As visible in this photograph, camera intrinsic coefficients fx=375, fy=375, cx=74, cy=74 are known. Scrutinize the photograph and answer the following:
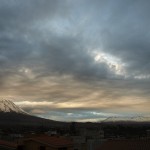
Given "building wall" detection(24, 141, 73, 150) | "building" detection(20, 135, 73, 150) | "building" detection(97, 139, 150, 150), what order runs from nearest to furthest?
"building" detection(97, 139, 150, 150)
"building" detection(20, 135, 73, 150)
"building wall" detection(24, 141, 73, 150)

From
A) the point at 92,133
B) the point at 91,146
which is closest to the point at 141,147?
the point at 91,146

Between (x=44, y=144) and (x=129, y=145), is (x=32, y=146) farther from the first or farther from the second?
(x=129, y=145)

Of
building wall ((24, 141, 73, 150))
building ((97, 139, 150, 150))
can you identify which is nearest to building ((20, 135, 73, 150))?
building wall ((24, 141, 73, 150))

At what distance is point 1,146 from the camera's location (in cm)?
5262

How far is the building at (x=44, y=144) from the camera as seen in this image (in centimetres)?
5468

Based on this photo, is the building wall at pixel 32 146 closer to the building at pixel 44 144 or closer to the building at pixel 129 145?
the building at pixel 44 144

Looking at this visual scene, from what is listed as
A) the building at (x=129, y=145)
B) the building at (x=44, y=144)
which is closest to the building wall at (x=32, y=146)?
the building at (x=44, y=144)

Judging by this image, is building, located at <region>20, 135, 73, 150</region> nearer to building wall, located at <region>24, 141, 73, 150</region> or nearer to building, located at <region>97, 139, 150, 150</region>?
→ building wall, located at <region>24, 141, 73, 150</region>

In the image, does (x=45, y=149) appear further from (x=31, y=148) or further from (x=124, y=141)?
(x=124, y=141)

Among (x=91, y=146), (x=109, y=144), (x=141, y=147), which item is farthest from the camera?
(x=91, y=146)

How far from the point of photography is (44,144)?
55125mm

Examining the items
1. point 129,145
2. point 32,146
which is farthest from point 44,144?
point 129,145

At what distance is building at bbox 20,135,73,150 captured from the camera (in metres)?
54.7

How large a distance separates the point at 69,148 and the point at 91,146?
9.87m
